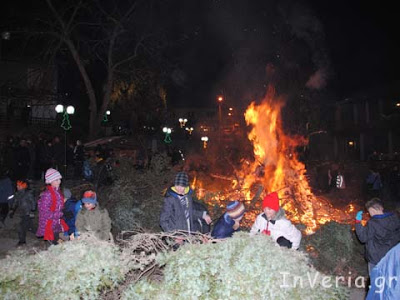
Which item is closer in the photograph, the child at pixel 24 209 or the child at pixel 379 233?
the child at pixel 379 233

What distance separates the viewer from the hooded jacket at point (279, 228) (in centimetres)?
435

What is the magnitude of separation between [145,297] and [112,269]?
457mm

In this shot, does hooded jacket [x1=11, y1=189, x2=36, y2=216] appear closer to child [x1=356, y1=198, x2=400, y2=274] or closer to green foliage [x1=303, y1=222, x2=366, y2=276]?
green foliage [x1=303, y1=222, x2=366, y2=276]

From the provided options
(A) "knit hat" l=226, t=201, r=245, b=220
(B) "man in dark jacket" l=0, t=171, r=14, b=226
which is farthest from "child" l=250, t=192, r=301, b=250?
(B) "man in dark jacket" l=0, t=171, r=14, b=226

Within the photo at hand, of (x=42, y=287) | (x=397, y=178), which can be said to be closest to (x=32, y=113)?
(x=397, y=178)

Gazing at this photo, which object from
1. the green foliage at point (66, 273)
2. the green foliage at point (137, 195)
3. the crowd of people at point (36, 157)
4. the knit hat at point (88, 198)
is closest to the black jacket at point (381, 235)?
the green foliage at point (66, 273)

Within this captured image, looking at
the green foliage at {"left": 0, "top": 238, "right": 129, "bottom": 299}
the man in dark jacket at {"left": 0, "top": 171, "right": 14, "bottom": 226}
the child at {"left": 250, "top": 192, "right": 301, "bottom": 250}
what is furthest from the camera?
the man in dark jacket at {"left": 0, "top": 171, "right": 14, "bottom": 226}

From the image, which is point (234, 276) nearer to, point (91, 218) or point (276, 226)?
point (276, 226)

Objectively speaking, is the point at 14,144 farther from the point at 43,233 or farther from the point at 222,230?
the point at 222,230

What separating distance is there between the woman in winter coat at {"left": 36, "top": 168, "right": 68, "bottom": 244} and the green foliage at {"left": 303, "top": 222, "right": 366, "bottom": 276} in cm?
452

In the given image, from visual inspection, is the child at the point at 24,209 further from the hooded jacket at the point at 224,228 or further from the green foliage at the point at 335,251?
the green foliage at the point at 335,251

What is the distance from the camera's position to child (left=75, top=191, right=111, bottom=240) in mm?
5336

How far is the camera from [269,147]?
11.2 meters

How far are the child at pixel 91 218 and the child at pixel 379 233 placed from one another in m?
3.72
